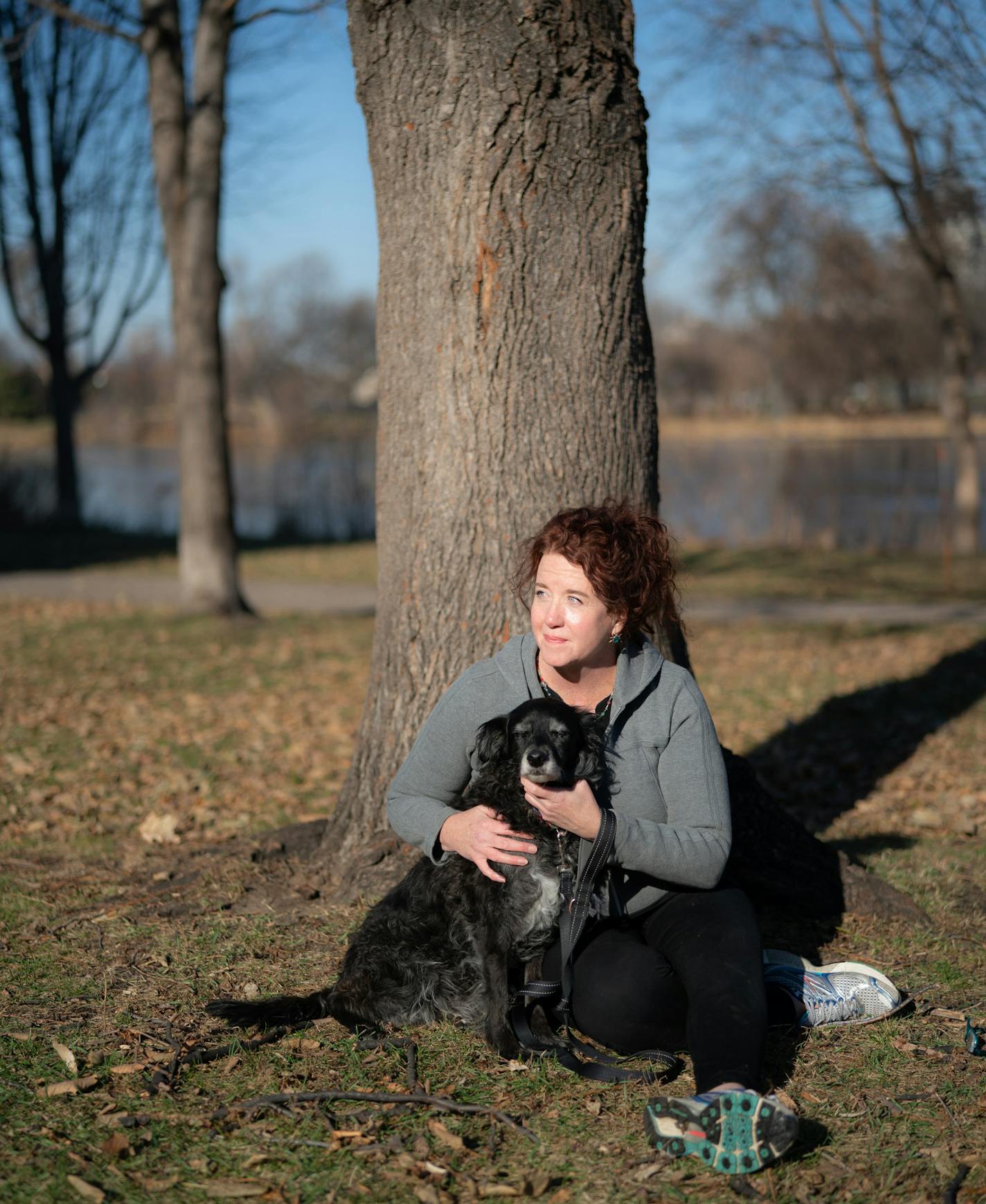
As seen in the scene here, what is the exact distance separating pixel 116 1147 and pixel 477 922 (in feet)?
3.57

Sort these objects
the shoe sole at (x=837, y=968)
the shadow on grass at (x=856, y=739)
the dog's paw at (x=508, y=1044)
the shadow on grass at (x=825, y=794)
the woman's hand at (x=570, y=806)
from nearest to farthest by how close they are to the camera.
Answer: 1. the woman's hand at (x=570, y=806)
2. the dog's paw at (x=508, y=1044)
3. the shoe sole at (x=837, y=968)
4. the shadow on grass at (x=825, y=794)
5. the shadow on grass at (x=856, y=739)

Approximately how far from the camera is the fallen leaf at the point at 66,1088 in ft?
9.80

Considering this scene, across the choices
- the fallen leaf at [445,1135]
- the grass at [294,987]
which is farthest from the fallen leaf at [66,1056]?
the fallen leaf at [445,1135]

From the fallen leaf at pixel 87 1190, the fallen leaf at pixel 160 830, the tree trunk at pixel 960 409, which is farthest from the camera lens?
the tree trunk at pixel 960 409

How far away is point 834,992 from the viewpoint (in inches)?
136

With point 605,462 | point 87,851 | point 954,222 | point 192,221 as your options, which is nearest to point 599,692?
point 605,462

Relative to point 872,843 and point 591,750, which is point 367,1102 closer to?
point 591,750

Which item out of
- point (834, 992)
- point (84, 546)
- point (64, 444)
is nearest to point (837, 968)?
point (834, 992)

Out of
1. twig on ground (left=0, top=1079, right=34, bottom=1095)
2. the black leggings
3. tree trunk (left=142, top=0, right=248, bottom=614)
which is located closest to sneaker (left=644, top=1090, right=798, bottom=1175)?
the black leggings

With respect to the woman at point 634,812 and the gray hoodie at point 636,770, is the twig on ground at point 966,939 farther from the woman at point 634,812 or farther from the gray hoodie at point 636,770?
the gray hoodie at point 636,770

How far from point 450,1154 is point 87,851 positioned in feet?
10.1

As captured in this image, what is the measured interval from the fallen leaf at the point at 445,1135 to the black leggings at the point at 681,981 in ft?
1.74

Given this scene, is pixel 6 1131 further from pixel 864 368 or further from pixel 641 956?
pixel 864 368

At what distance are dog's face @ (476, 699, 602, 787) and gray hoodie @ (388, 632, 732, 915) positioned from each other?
0.16 m
